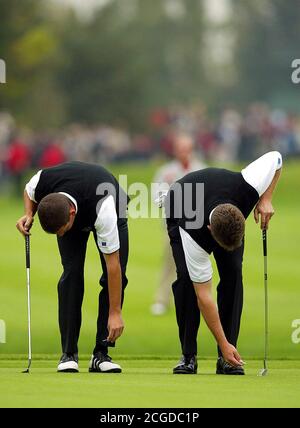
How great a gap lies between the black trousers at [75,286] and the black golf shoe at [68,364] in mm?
43

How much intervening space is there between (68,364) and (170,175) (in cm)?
611

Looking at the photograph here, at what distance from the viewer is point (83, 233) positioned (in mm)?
10117

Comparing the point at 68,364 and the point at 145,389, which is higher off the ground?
the point at 68,364

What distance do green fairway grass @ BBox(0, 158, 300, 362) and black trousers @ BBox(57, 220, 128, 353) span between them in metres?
0.39

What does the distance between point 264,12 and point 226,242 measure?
69780 mm

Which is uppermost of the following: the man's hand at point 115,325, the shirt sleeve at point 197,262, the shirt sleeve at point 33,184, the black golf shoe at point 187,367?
the shirt sleeve at point 33,184

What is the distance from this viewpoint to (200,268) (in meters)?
9.55

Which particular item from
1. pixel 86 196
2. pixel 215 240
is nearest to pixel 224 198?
pixel 215 240

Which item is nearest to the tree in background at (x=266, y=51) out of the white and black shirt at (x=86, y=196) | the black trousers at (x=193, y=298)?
the black trousers at (x=193, y=298)

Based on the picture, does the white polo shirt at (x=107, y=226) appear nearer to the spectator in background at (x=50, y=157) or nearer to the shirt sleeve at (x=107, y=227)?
the shirt sleeve at (x=107, y=227)

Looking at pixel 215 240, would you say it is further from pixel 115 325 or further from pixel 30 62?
pixel 30 62

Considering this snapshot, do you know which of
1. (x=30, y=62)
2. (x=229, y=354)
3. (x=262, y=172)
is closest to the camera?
(x=229, y=354)

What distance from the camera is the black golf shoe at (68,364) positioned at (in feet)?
33.0

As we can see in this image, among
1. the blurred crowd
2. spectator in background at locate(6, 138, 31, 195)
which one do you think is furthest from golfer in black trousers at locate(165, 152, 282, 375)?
the blurred crowd
